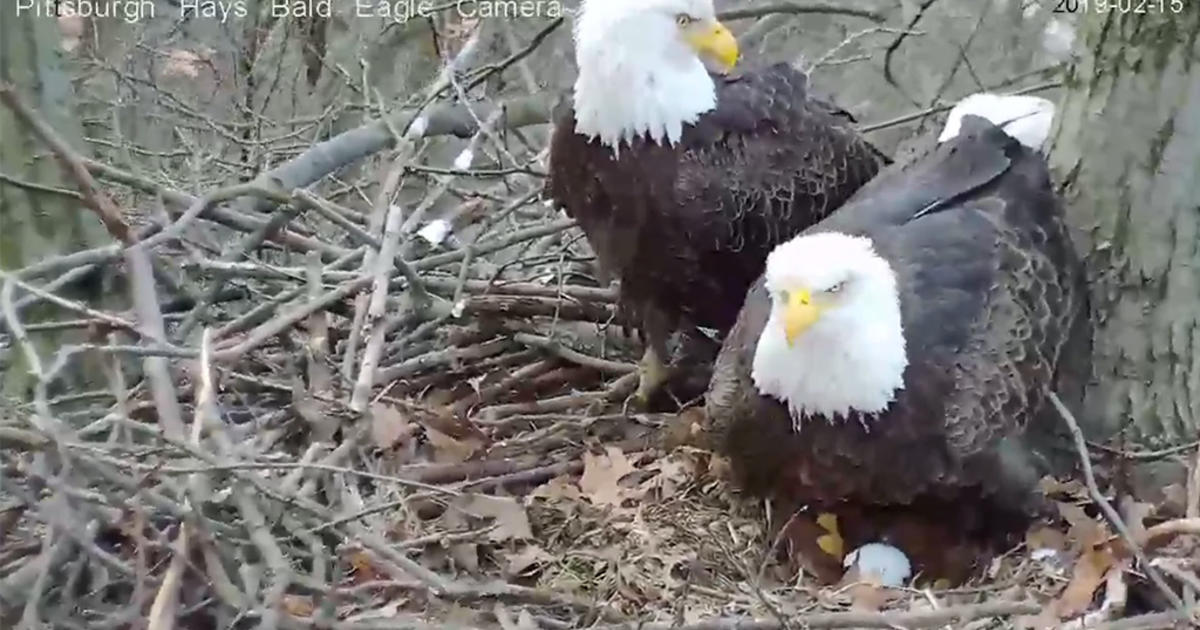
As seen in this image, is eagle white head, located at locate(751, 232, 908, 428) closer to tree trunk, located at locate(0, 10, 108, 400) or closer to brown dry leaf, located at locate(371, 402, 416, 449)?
brown dry leaf, located at locate(371, 402, 416, 449)

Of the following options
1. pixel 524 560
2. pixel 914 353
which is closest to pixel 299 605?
pixel 524 560

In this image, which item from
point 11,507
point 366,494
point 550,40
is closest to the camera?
point 11,507

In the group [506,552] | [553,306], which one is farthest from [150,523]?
[553,306]

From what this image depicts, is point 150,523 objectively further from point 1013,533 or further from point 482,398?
point 1013,533

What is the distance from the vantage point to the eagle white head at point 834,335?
2762 mm

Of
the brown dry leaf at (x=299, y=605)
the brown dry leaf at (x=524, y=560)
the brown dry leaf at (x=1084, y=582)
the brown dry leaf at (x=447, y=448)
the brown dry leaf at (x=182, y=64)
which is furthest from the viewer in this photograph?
the brown dry leaf at (x=182, y=64)

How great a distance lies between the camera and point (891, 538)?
3.03 meters

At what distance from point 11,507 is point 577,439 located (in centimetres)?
155

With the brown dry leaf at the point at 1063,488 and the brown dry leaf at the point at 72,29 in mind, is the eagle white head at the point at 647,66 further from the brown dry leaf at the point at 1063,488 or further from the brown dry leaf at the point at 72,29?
the brown dry leaf at the point at 72,29

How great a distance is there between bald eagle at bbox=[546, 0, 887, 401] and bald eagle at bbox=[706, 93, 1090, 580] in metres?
0.26

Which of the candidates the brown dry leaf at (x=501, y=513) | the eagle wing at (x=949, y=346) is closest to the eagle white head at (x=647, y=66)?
the eagle wing at (x=949, y=346)

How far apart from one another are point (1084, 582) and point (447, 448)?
147cm

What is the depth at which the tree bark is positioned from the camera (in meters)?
3.07

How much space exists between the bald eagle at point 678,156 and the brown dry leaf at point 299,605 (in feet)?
4.60
